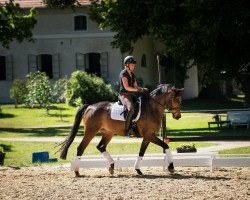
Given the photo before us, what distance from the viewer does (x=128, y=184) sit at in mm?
12500

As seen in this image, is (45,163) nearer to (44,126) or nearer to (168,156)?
(168,156)

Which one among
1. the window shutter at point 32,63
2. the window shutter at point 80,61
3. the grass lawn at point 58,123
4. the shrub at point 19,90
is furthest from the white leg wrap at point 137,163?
the window shutter at point 32,63

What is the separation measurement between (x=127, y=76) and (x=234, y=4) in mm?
13741

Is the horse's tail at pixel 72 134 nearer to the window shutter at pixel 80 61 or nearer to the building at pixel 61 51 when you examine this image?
the building at pixel 61 51

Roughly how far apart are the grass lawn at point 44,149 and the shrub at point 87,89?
1592 centimetres

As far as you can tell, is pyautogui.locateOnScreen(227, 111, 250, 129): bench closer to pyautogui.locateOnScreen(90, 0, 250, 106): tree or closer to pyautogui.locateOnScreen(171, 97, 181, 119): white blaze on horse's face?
pyautogui.locateOnScreen(90, 0, 250, 106): tree

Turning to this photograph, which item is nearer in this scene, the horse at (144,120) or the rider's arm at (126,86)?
the rider's arm at (126,86)

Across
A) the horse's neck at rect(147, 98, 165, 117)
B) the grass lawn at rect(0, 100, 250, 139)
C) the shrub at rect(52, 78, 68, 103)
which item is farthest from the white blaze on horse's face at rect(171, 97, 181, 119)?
the shrub at rect(52, 78, 68, 103)

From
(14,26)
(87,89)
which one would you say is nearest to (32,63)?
(87,89)

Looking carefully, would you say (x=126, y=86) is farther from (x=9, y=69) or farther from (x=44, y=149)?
(x=9, y=69)

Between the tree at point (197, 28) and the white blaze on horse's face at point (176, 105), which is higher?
the tree at point (197, 28)

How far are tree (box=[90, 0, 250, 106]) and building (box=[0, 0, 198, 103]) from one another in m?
15.4

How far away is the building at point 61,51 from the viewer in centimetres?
4603

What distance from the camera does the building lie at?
46031 millimetres
